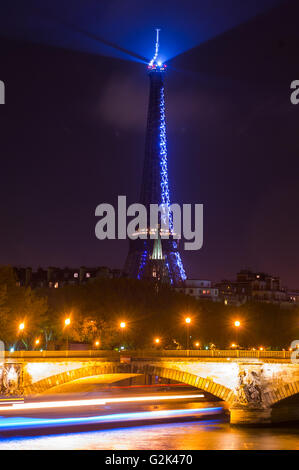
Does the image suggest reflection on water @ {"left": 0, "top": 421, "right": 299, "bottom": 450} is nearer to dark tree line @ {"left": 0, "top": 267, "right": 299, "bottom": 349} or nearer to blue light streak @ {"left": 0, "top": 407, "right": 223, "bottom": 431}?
blue light streak @ {"left": 0, "top": 407, "right": 223, "bottom": 431}

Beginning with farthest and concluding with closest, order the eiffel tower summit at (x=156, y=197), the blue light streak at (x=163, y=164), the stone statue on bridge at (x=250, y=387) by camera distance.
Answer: the blue light streak at (x=163, y=164), the eiffel tower summit at (x=156, y=197), the stone statue on bridge at (x=250, y=387)

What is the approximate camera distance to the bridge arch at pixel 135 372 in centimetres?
6048

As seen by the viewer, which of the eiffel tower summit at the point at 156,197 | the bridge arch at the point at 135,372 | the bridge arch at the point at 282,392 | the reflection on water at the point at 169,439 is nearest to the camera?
the reflection on water at the point at 169,439

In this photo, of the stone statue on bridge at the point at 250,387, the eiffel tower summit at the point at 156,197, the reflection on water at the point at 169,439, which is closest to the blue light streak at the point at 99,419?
the reflection on water at the point at 169,439

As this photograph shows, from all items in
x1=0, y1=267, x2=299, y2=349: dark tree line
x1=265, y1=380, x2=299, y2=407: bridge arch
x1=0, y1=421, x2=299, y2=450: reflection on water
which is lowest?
x1=0, y1=421, x2=299, y2=450: reflection on water

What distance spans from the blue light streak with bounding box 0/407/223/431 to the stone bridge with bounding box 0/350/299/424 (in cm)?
327

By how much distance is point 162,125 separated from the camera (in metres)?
172

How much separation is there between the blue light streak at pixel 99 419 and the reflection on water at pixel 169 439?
424cm

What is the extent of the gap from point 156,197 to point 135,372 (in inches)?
4089

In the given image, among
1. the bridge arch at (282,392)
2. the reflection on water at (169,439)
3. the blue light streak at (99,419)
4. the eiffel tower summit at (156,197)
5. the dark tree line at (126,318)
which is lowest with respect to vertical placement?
the reflection on water at (169,439)

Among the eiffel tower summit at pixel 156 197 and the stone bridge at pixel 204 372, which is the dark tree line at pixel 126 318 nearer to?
the stone bridge at pixel 204 372

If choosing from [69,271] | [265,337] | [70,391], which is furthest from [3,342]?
[69,271]

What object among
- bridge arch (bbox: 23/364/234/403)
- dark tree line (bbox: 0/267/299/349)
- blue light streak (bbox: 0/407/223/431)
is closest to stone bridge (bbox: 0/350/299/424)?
bridge arch (bbox: 23/364/234/403)

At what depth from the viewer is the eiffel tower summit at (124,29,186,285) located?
158 m
